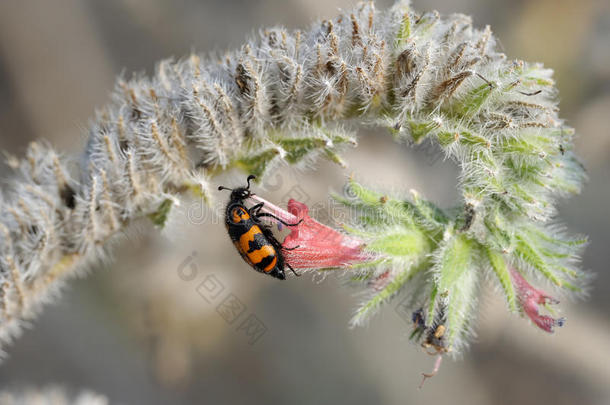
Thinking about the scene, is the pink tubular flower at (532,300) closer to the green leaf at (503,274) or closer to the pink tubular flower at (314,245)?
the green leaf at (503,274)

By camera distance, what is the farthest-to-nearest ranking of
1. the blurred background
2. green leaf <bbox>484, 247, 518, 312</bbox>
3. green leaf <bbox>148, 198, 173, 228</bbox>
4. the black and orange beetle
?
the blurred background
green leaf <bbox>148, 198, 173, 228</bbox>
green leaf <bbox>484, 247, 518, 312</bbox>
the black and orange beetle

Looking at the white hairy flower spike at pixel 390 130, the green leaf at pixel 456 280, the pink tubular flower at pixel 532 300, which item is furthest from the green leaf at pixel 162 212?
the pink tubular flower at pixel 532 300

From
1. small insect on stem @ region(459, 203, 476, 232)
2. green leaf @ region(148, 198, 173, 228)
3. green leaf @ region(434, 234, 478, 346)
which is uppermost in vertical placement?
small insect on stem @ region(459, 203, 476, 232)

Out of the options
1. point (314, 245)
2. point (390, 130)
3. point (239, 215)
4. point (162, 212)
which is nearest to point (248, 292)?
point (162, 212)

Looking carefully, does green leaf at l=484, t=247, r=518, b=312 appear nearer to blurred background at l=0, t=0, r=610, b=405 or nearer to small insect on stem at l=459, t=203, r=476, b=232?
small insect on stem at l=459, t=203, r=476, b=232

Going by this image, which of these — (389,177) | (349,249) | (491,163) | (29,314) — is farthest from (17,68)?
(491,163)

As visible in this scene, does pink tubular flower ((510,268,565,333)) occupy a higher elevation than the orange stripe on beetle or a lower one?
higher

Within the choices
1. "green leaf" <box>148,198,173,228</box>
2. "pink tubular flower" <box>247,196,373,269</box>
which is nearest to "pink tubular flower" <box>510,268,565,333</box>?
"pink tubular flower" <box>247,196,373,269</box>
